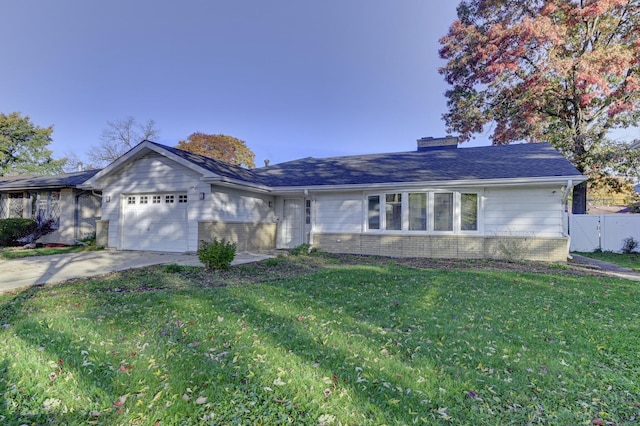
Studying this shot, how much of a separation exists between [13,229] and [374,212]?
49.4 feet

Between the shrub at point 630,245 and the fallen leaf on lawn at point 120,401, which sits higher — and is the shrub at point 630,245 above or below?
above

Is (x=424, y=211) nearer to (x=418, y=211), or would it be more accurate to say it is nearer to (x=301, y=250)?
(x=418, y=211)

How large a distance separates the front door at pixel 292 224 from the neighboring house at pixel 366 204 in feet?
0.22

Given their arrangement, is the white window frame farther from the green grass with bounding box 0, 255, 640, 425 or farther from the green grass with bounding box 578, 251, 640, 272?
the green grass with bounding box 0, 255, 640, 425

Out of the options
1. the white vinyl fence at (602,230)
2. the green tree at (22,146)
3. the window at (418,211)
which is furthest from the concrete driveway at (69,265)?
the green tree at (22,146)

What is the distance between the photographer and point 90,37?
1500cm

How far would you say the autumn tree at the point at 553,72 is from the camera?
14.2 meters

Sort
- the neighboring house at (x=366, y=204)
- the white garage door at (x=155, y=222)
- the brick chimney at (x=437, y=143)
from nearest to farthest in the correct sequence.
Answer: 1. the neighboring house at (x=366, y=204)
2. the white garage door at (x=155, y=222)
3. the brick chimney at (x=437, y=143)

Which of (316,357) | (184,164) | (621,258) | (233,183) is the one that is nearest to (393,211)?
(233,183)

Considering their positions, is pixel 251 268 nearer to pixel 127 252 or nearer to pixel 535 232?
pixel 127 252

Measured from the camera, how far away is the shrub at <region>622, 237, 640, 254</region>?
42.8 ft

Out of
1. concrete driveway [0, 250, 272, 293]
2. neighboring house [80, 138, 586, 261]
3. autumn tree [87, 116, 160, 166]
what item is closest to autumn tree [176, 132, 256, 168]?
autumn tree [87, 116, 160, 166]

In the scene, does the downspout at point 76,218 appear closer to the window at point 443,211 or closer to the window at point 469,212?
the window at point 443,211

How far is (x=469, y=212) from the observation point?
36.4 feet
